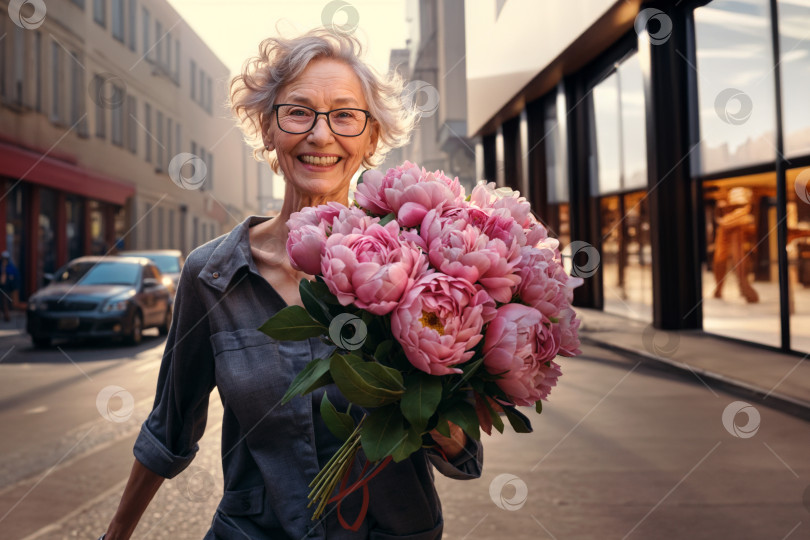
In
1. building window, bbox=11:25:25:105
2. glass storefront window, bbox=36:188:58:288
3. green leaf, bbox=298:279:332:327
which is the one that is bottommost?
green leaf, bbox=298:279:332:327

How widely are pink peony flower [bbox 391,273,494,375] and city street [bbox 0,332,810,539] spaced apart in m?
3.26

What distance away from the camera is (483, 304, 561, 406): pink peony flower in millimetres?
1166

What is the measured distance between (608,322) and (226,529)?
14.2m

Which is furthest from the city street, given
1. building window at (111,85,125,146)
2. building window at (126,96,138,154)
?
building window at (126,96,138,154)

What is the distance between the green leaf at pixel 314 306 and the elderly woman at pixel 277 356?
397 millimetres

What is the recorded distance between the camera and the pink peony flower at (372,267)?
44.8 inches

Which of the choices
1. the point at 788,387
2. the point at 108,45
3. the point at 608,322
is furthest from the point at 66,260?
the point at 788,387

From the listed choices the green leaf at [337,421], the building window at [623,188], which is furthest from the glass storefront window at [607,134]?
the green leaf at [337,421]

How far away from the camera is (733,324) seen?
1170 centimetres

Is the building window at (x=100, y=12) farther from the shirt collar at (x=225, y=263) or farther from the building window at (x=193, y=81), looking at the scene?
the shirt collar at (x=225, y=263)

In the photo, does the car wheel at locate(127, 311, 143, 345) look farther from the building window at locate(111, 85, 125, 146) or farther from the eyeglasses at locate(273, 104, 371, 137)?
the building window at locate(111, 85, 125, 146)

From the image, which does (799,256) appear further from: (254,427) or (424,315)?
(424,315)

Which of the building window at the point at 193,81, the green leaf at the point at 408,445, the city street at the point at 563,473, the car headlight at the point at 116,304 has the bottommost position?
the city street at the point at 563,473

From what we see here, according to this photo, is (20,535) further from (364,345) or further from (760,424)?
(760,424)
